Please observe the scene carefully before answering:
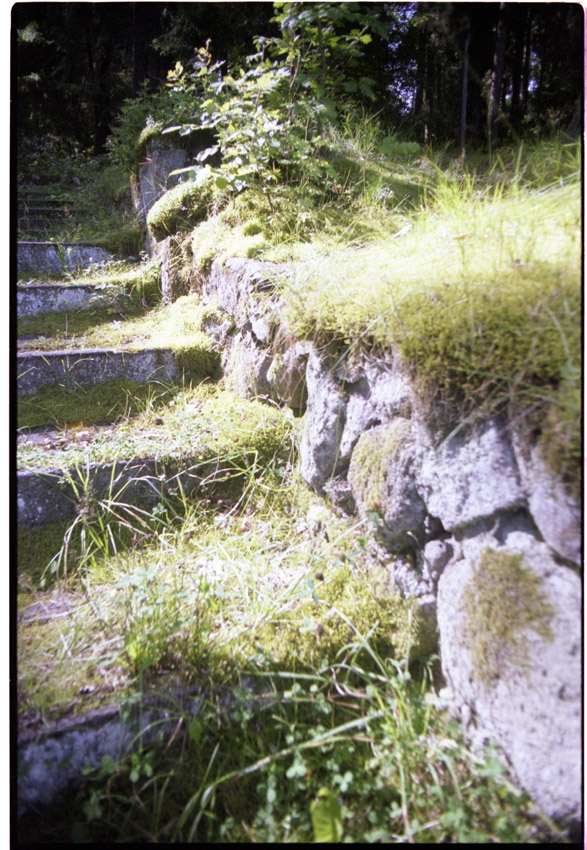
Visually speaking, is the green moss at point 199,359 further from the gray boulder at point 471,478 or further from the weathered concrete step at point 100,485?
the gray boulder at point 471,478

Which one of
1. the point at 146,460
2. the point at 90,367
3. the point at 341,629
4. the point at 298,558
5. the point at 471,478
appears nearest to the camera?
the point at 471,478

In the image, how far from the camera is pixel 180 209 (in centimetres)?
318

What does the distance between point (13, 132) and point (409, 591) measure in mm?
1926

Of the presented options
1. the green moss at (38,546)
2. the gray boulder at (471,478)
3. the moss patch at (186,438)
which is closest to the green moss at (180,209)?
the moss patch at (186,438)

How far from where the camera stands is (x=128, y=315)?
317cm

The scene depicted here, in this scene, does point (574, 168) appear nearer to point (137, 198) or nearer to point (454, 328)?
point (454, 328)

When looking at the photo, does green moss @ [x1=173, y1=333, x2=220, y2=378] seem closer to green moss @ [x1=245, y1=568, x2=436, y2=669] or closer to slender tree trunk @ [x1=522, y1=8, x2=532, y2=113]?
green moss @ [x1=245, y1=568, x2=436, y2=669]

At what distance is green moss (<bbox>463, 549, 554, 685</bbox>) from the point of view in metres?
0.94

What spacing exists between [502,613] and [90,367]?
2.36 meters

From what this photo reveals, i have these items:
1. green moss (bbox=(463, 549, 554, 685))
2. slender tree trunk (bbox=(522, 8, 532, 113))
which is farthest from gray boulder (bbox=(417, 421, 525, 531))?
slender tree trunk (bbox=(522, 8, 532, 113))

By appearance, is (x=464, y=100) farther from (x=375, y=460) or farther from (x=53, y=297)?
(x=53, y=297)

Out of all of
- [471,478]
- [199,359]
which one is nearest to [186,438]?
[199,359]

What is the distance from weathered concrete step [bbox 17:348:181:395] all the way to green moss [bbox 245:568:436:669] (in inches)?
64.5

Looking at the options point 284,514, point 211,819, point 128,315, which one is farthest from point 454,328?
point 128,315
